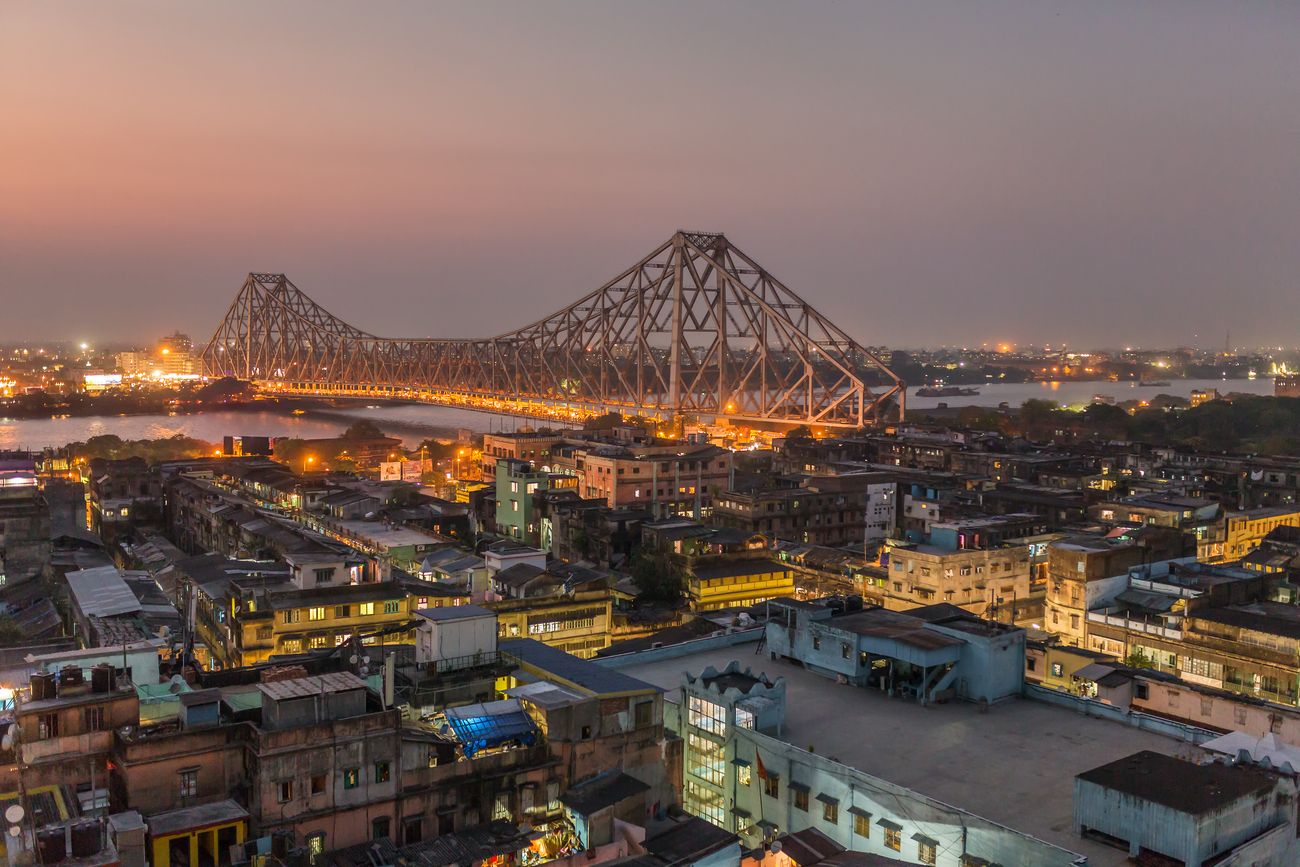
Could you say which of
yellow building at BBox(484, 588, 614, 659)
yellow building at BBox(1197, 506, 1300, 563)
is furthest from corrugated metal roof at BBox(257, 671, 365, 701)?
yellow building at BBox(1197, 506, 1300, 563)

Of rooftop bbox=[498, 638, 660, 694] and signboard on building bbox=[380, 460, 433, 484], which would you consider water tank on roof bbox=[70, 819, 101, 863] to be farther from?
signboard on building bbox=[380, 460, 433, 484]

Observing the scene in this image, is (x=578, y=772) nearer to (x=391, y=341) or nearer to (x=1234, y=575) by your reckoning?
(x=1234, y=575)

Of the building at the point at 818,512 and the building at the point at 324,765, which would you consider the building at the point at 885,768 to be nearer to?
the building at the point at 324,765

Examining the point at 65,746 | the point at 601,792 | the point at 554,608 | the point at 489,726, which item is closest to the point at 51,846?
the point at 65,746

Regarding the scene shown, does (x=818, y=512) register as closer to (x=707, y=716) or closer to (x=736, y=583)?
(x=736, y=583)

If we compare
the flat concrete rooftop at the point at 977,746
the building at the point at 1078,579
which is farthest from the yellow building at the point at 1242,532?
the flat concrete rooftop at the point at 977,746

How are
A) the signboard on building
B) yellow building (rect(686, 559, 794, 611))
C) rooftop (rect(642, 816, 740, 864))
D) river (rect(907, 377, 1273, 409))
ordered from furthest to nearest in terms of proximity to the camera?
1. river (rect(907, 377, 1273, 409))
2. the signboard on building
3. yellow building (rect(686, 559, 794, 611))
4. rooftop (rect(642, 816, 740, 864))
